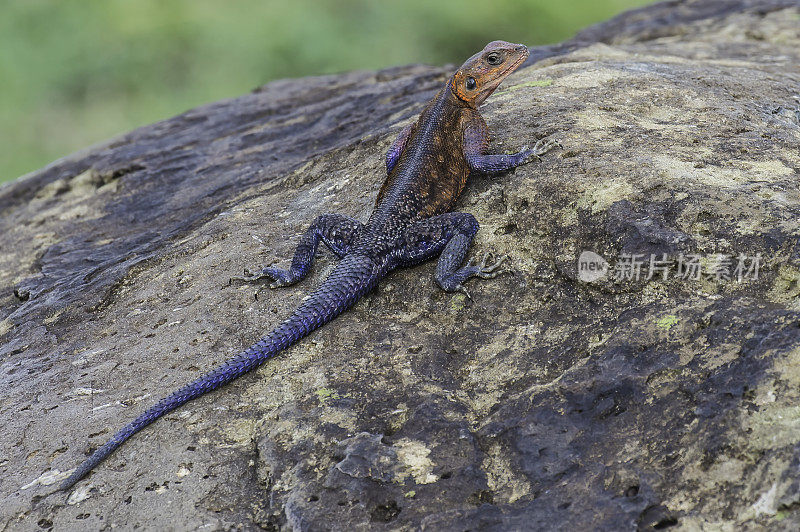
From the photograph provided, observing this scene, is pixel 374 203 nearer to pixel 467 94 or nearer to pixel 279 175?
pixel 467 94

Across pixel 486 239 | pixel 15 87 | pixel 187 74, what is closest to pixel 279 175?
pixel 486 239

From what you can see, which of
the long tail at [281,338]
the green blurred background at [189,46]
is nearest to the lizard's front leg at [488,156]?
the long tail at [281,338]

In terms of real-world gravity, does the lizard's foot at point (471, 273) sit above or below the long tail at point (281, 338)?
above

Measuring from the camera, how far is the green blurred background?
13.8 m

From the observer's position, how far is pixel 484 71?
480cm

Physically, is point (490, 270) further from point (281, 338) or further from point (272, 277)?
point (272, 277)

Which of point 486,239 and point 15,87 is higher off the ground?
point 486,239

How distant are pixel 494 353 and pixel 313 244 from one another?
1.41 m

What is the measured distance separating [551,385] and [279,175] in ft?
11.4

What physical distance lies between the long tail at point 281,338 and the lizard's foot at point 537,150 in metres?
1.08

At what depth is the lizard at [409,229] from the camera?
11.6 ft

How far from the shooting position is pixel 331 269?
434 centimetres

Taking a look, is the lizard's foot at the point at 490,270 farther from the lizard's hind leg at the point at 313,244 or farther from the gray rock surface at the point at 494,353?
the lizard's hind leg at the point at 313,244

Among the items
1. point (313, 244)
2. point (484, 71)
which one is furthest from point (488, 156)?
point (313, 244)
